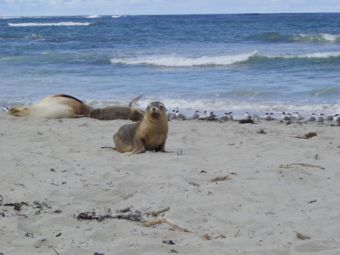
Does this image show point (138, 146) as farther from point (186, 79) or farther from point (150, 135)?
point (186, 79)

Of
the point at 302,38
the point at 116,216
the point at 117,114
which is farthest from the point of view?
the point at 302,38

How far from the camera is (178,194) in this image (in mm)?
5000

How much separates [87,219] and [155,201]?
0.66 metres

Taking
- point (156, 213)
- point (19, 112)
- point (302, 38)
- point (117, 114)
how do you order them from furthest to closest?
point (302, 38) → point (19, 112) → point (117, 114) → point (156, 213)

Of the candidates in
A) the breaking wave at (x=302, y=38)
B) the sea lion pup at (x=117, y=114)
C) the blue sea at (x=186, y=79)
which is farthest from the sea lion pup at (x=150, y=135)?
the breaking wave at (x=302, y=38)

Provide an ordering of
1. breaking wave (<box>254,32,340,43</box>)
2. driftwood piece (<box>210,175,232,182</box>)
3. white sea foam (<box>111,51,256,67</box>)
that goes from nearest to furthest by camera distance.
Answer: driftwood piece (<box>210,175,232,182</box>) < white sea foam (<box>111,51,256,67</box>) < breaking wave (<box>254,32,340,43</box>)

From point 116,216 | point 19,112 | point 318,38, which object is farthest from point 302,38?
point 116,216

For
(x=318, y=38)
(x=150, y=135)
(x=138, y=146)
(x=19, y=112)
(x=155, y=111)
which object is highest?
(x=155, y=111)

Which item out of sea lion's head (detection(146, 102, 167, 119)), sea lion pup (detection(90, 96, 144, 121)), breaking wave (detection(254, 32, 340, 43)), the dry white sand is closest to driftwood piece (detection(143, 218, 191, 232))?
the dry white sand

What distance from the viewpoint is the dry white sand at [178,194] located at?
12.7ft

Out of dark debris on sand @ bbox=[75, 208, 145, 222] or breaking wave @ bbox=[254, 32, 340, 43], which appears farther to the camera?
breaking wave @ bbox=[254, 32, 340, 43]

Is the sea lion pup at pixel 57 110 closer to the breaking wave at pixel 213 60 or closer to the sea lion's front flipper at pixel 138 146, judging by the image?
the sea lion's front flipper at pixel 138 146

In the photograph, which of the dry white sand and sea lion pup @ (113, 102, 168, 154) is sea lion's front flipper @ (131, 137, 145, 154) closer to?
sea lion pup @ (113, 102, 168, 154)

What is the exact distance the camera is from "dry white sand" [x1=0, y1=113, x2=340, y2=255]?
3879 mm
